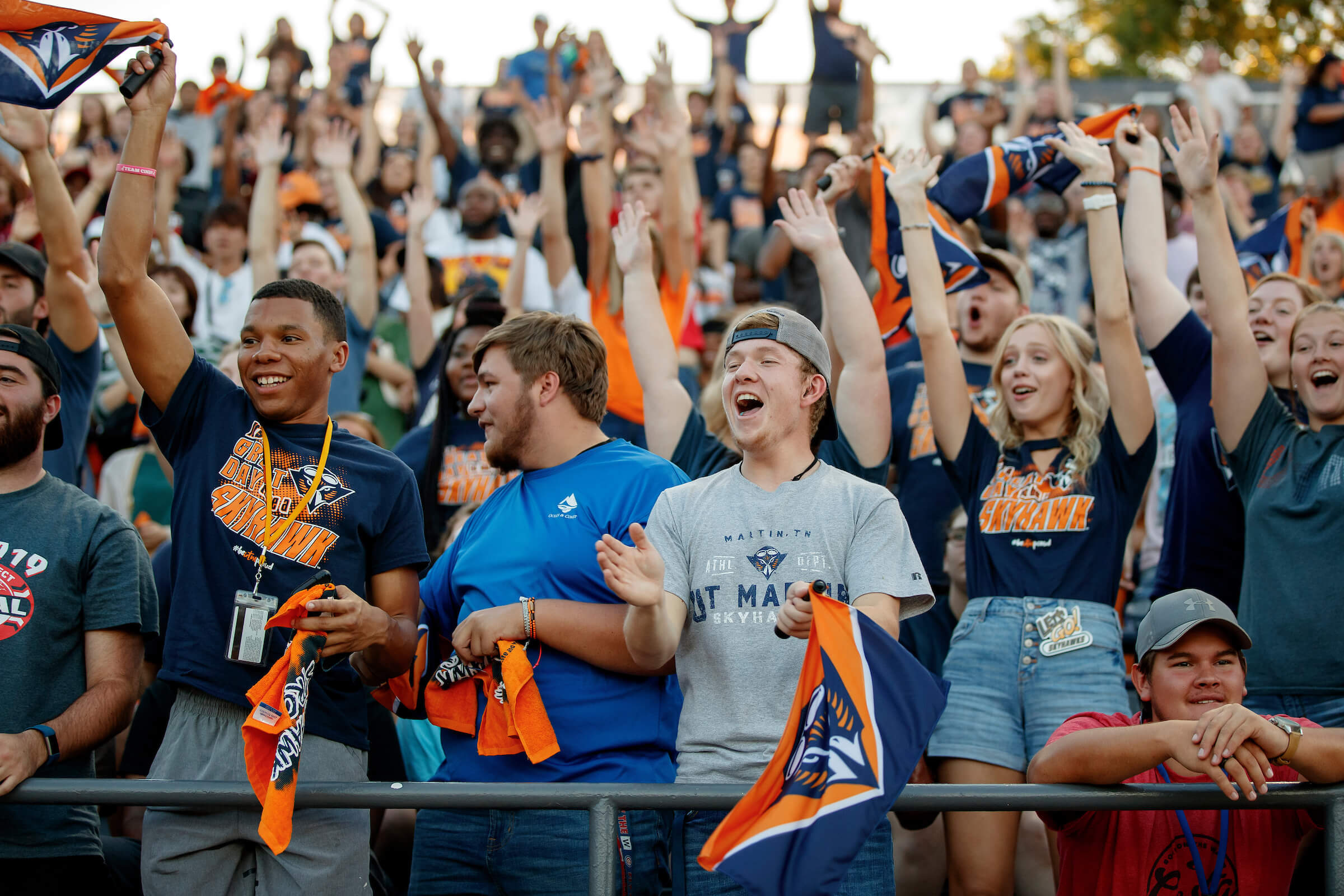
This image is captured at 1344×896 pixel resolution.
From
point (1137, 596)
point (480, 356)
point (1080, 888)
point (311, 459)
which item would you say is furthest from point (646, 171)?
point (1080, 888)

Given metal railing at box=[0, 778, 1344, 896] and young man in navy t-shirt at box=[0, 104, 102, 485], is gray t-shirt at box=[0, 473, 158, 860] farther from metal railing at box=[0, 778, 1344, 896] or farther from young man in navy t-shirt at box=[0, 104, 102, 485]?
young man in navy t-shirt at box=[0, 104, 102, 485]

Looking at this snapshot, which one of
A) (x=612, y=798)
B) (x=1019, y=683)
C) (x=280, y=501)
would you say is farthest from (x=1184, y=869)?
(x=280, y=501)

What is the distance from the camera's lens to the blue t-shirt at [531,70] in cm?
1209

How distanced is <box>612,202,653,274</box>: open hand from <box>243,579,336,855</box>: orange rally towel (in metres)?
1.78

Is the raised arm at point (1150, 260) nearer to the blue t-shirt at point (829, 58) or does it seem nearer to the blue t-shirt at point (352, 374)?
the blue t-shirt at point (352, 374)

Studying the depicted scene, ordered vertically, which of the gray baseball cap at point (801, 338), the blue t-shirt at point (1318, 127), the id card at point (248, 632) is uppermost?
the blue t-shirt at point (1318, 127)

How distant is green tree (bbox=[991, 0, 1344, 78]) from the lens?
26.4 m

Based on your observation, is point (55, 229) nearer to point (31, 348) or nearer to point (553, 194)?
point (31, 348)

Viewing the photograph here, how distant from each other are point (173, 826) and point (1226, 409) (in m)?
3.39

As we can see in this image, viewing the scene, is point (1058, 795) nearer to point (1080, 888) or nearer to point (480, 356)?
point (1080, 888)

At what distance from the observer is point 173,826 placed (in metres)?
3.04

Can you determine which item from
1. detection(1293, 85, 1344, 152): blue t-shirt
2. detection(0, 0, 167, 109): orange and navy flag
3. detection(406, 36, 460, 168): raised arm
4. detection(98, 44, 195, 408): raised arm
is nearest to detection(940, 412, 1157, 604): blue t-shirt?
detection(98, 44, 195, 408): raised arm

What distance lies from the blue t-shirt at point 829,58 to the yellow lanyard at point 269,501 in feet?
29.6

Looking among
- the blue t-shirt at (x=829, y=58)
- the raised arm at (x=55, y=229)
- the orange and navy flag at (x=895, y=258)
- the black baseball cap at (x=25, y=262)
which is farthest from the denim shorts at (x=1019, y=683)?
the blue t-shirt at (x=829, y=58)
